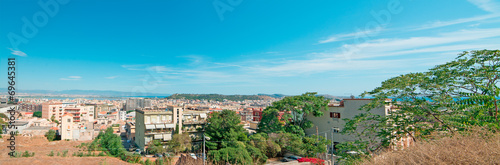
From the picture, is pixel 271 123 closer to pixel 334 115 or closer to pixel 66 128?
pixel 334 115

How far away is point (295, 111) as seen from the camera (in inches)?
659

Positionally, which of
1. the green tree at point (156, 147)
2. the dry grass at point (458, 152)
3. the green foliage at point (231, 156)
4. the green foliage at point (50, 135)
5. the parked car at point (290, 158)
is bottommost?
the green foliage at point (50, 135)

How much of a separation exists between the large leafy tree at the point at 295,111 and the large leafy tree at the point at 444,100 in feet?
39.6

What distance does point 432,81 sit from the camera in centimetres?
382

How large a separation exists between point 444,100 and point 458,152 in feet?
4.80

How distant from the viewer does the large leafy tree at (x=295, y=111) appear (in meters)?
16.3

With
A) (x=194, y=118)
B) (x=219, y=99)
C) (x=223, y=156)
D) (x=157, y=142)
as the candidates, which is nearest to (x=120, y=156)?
(x=157, y=142)

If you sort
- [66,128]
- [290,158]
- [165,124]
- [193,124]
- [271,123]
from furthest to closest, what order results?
[66,128], [193,124], [165,124], [271,123], [290,158]

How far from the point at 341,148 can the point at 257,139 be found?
1133 centimetres

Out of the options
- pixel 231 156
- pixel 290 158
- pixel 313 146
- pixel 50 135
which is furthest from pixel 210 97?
pixel 231 156

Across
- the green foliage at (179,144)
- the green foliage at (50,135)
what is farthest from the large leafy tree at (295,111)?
the green foliage at (50,135)

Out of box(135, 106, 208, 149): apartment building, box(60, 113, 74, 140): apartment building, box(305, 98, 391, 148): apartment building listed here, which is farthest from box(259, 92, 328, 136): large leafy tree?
box(60, 113, 74, 140): apartment building

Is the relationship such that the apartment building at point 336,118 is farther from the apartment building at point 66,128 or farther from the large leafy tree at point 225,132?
the apartment building at point 66,128

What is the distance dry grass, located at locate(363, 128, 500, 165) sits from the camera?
89.4 inches
